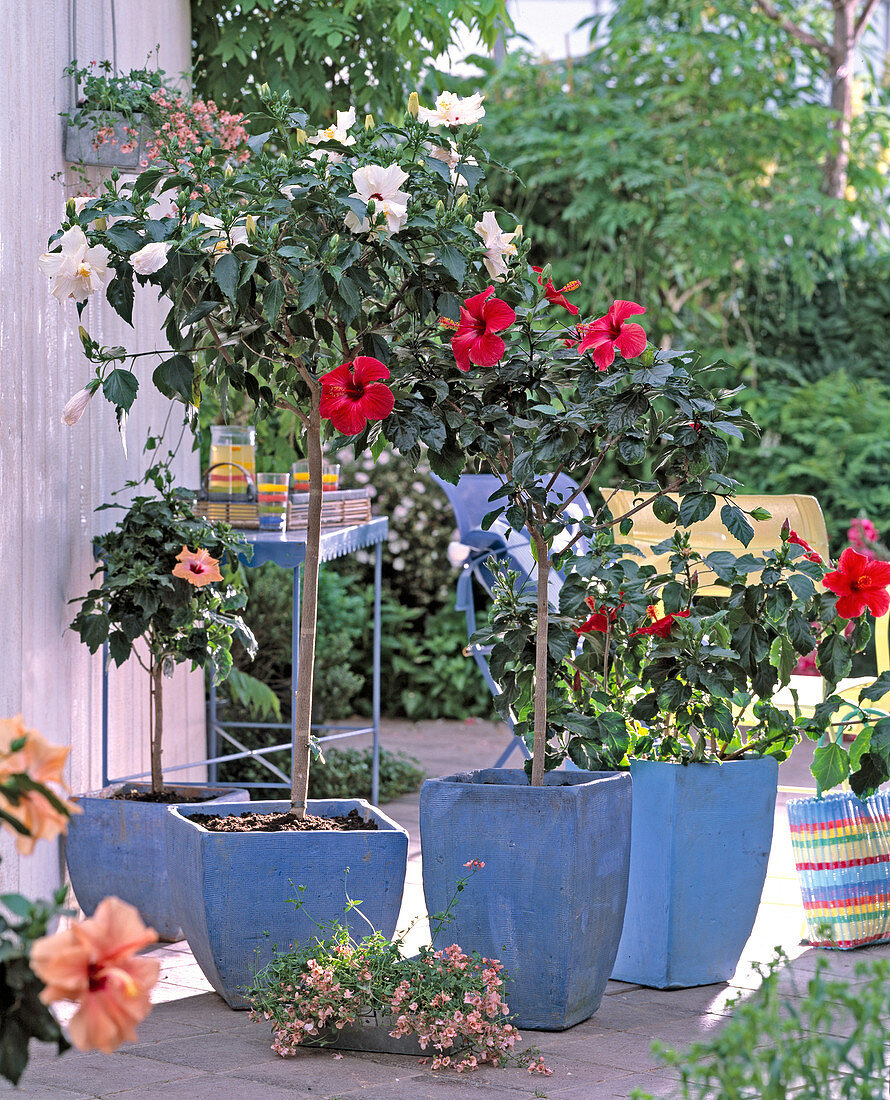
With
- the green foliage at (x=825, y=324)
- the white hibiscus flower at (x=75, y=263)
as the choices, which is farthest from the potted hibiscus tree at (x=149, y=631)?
the green foliage at (x=825, y=324)

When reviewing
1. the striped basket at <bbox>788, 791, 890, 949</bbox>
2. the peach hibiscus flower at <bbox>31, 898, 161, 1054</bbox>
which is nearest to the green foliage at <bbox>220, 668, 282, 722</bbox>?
the striped basket at <bbox>788, 791, 890, 949</bbox>

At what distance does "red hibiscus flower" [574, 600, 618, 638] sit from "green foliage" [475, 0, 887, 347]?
3744mm

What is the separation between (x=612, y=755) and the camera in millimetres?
2613

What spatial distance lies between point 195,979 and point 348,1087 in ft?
2.29

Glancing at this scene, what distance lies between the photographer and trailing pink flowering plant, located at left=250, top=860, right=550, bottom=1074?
2174 millimetres

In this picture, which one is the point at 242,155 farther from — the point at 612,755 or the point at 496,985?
the point at 496,985

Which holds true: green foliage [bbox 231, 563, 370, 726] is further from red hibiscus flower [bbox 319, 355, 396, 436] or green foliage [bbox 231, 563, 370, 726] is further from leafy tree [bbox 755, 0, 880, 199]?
leafy tree [bbox 755, 0, 880, 199]

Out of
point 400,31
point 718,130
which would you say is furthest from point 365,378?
point 718,130

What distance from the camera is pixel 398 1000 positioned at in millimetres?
2191

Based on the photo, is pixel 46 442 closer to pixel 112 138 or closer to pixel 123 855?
pixel 112 138

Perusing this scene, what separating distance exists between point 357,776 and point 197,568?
1928 millimetres

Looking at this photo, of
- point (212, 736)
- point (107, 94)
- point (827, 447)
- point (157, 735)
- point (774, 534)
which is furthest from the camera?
point (827, 447)

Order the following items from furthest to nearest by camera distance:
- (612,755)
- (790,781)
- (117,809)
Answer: (790,781)
(117,809)
(612,755)

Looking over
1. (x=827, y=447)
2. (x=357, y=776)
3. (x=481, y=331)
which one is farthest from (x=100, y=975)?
(x=827, y=447)
